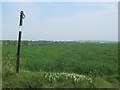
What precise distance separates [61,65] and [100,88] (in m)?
4.98

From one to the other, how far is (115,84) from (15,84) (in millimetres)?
2602

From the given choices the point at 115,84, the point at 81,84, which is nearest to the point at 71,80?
the point at 81,84

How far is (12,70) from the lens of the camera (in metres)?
6.68

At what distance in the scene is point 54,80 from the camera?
6055mm

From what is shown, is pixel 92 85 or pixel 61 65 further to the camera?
pixel 61 65

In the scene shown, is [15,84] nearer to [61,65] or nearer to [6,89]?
[6,89]

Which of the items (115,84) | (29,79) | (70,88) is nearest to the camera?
(70,88)

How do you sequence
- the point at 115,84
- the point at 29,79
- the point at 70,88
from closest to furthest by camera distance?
1. the point at 70,88
2. the point at 29,79
3. the point at 115,84

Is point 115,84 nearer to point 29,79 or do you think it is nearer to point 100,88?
point 100,88

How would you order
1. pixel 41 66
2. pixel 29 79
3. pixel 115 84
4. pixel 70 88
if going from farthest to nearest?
pixel 41 66, pixel 115 84, pixel 29 79, pixel 70 88

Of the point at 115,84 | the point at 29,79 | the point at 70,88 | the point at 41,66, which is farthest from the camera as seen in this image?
the point at 41,66

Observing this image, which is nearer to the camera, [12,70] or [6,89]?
[6,89]

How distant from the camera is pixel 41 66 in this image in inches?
405

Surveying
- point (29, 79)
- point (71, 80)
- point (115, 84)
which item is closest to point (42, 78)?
point (29, 79)
